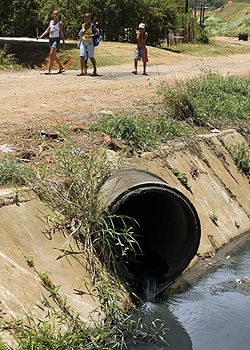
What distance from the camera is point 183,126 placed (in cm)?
1152

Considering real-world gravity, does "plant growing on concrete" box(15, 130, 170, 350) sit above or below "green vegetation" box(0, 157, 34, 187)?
below

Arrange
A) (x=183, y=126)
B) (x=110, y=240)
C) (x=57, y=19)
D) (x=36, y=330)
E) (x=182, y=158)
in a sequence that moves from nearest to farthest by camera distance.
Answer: (x=36, y=330), (x=110, y=240), (x=182, y=158), (x=183, y=126), (x=57, y=19)

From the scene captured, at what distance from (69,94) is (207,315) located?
7.04 metres

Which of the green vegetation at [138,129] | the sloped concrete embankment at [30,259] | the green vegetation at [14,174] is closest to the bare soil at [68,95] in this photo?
the green vegetation at [138,129]

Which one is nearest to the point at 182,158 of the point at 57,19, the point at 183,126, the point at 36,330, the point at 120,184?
the point at 183,126

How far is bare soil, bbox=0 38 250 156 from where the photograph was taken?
426 inches

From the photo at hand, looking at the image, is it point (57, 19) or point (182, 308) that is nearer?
point (182, 308)

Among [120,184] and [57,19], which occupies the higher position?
[57,19]

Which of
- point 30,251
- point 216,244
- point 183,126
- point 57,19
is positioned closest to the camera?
point 30,251

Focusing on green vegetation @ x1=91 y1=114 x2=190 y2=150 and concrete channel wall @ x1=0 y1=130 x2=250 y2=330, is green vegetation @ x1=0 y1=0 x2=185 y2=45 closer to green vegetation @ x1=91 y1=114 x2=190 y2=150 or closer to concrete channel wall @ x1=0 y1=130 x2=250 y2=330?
green vegetation @ x1=91 y1=114 x2=190 y2=150

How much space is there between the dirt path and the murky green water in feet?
11.4

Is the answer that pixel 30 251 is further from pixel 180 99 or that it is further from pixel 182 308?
pixel 180 99

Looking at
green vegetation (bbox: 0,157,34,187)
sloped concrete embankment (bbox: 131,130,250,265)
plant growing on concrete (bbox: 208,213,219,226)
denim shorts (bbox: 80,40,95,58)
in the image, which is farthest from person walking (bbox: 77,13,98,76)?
green vegetation (bbox: 0,157,34,187)

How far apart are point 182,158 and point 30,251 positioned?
411 centimetres
